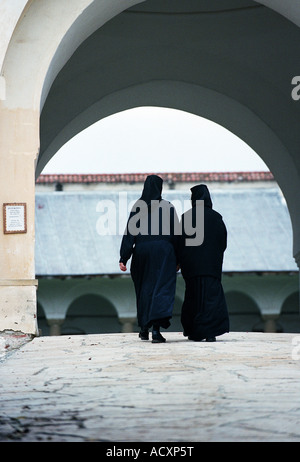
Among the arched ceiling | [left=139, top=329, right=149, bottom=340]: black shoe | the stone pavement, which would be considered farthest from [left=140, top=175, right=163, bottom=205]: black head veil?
the arched ceiling

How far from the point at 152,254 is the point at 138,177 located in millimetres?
20050

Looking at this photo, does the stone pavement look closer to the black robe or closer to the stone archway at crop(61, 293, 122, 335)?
the black robe

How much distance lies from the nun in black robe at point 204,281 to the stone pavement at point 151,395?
1033 millimetres

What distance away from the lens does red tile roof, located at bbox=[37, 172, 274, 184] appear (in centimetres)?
2644

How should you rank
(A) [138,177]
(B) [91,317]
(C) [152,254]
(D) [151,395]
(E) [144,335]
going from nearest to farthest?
(D) [151,395] < (C) [152,254] < (E) [144,335] < (B) [91,317] < (A) [138,177]

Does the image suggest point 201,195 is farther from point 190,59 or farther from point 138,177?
point 138,177

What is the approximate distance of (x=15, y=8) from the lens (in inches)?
269

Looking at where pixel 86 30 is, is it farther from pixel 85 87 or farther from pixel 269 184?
pixel 269 184

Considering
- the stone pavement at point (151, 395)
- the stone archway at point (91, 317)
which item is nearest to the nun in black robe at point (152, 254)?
the stone pavement at point (151, 395)

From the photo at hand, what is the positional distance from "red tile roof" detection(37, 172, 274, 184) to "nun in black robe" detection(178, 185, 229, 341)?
19436 millimetres

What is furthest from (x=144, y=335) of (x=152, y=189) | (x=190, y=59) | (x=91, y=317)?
(x=91, y=317)

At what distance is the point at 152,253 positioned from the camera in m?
6.96

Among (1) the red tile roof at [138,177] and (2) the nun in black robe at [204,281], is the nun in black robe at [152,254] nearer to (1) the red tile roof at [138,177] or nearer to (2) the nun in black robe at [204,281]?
(2) the nun in black robe at [204,281]

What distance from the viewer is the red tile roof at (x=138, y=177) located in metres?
26.4
